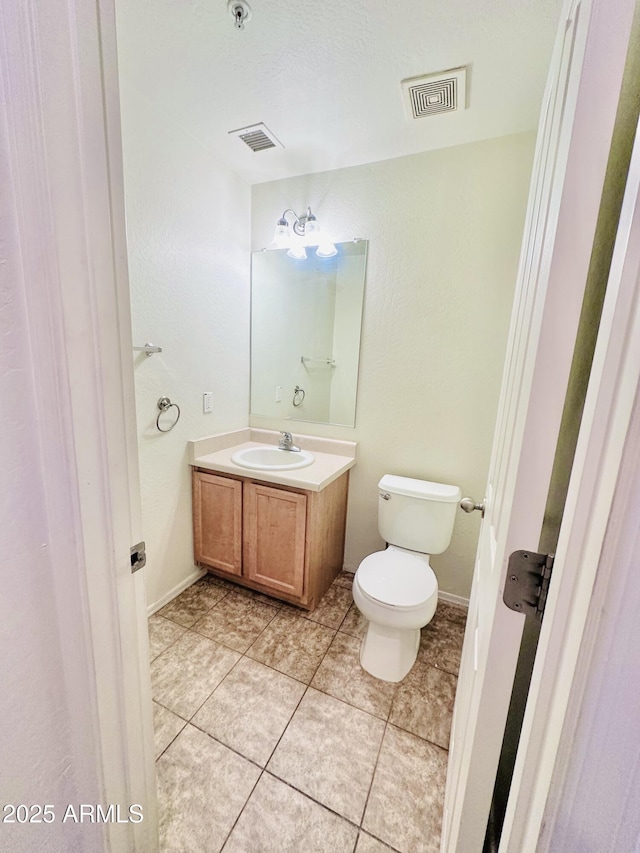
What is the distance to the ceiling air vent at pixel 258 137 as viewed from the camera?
1.57 metres

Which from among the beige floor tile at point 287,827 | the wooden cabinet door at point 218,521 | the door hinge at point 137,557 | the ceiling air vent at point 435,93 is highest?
the ceiling air vent at point 435,93

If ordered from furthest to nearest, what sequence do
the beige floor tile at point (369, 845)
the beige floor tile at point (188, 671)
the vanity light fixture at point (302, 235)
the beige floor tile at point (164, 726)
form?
the vanity light fixture at point (302, 235) → the beige floor tile at point (188, 671) → the beige floor tile at point (164, 726) → the beige floor tile at point (369, 845)

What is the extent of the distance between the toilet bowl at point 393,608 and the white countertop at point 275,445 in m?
0.50

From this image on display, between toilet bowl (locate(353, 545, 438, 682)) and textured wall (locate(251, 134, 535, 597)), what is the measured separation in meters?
0.51

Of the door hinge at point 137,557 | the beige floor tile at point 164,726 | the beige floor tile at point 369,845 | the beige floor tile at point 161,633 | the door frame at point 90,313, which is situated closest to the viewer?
the door frame at point 90,313

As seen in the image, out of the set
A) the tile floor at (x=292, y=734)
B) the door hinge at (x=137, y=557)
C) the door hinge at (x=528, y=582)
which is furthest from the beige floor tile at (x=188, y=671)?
the door hinge at (x=528, y=582)

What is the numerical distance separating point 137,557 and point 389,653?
1.31 metres

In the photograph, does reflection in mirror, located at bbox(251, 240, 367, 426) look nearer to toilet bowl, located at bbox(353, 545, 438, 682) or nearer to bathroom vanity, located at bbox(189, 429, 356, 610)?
bathroom vanity, located at bbox(189, 429, 356, 610)

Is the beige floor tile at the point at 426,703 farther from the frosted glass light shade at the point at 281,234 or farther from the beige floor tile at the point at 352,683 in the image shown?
the frosted glass light shade at the point at 281,234

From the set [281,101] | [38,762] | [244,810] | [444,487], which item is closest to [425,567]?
[444,487]

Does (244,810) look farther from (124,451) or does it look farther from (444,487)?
(444,487)

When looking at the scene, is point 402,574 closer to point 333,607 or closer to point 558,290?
point 333,607

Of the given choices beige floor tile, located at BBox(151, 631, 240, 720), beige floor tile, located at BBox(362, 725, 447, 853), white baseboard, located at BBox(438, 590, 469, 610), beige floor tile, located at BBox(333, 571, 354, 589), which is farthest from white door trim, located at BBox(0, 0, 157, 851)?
white baseboard, located at BBox(438, 590, 469, 610)

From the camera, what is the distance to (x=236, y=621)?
1764 mm
